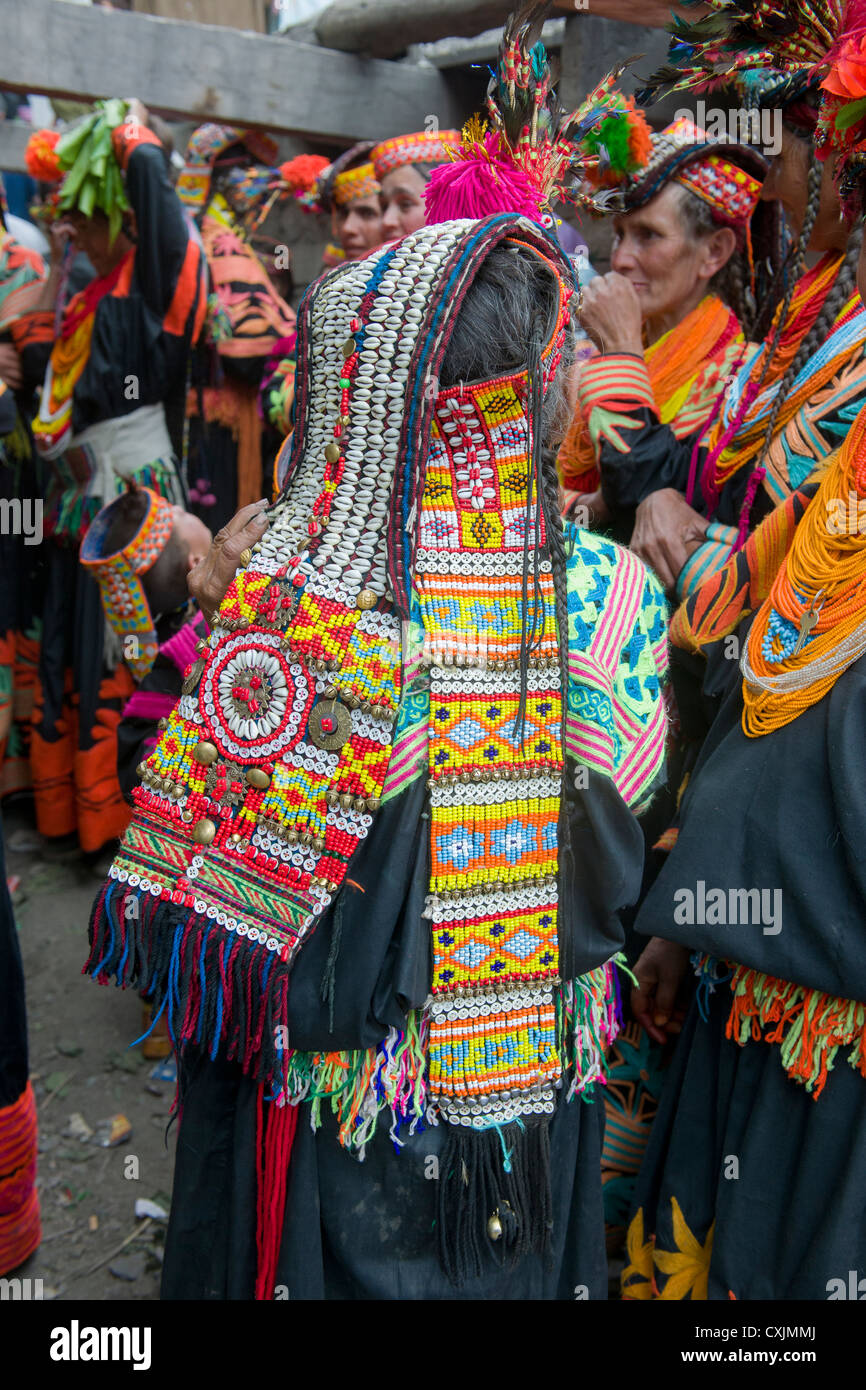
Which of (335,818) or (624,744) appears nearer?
(335,818)

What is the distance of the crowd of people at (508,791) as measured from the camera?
143cm

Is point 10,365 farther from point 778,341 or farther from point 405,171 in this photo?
point 778,341

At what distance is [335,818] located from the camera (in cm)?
142

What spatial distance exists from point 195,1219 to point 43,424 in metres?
3.17

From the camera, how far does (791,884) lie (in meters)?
1.66

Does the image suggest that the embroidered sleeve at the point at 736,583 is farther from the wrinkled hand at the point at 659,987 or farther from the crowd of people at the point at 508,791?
the wrinkled hand at the point at 659,987

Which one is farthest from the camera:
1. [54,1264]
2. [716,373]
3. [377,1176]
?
[716,373]

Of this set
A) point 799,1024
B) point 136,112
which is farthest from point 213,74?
point 799,1024

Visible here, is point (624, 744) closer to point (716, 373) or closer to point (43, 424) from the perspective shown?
point (716, 373)

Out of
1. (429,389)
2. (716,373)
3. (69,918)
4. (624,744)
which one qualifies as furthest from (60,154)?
(624,744)

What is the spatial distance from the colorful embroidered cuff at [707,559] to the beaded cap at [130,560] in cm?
112

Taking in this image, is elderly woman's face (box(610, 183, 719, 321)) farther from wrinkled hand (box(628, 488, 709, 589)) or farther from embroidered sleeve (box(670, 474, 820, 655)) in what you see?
embroidered sleeve (box(670, 474, 820, 655))

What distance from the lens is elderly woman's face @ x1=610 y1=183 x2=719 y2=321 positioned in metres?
2.95
